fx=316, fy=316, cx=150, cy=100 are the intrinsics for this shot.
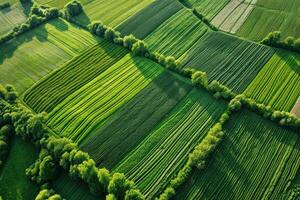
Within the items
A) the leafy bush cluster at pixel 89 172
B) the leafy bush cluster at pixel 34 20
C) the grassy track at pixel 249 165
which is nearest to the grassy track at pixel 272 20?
the grassy track at pixel 249 165

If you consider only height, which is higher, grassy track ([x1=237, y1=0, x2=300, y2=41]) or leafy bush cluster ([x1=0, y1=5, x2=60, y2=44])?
leafy bush cluster ([x1=0, y1=5, x2=60, y2=44])

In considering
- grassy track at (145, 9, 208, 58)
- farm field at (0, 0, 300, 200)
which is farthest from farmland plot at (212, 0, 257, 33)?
grassy track at (145, 9, 208, 58)

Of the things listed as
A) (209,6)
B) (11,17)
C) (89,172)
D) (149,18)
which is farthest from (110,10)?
(89,172)

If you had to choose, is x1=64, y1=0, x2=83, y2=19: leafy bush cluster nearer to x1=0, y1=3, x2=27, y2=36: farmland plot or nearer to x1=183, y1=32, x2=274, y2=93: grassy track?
x1=0, y1=3, x2=27, y2=36: farmland plot

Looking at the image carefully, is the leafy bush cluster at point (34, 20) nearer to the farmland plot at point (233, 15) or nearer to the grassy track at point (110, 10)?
the grassy track at point (110, 10)

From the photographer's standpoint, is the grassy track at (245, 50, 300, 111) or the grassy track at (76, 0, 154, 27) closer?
the grassy track at (245, 50, 300, 111)
